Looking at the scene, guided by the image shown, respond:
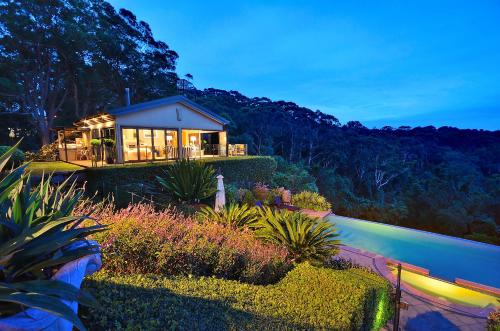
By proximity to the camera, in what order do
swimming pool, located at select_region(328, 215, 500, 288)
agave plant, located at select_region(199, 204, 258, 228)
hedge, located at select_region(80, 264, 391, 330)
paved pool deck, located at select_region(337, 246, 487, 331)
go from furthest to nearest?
1. swimming pool, located at select_region(328, 215, 500, 288)
2. agave plant, located at select_region(199, 204, 258, 228)
3. paved pool deck, located at select_region(337, 246, 487, 331)
4. hedge, located at select_region(80, 264, 391, 330)

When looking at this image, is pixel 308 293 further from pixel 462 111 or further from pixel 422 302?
pixel 462 111

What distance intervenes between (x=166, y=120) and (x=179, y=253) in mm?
13018

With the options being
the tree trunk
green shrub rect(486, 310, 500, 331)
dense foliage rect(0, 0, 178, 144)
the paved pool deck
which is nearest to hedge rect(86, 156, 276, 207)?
the paved pool deck

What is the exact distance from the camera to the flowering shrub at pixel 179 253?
3.54m

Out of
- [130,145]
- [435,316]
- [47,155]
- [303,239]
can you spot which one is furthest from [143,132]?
[435,316]

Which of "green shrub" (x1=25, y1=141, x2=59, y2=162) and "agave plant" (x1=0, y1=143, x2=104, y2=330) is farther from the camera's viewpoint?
"green shrub" (x1=25, y1=141, x2=59, y2=162)

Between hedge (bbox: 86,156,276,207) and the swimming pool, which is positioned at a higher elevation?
hedge (bbox: 86,156,276,207)

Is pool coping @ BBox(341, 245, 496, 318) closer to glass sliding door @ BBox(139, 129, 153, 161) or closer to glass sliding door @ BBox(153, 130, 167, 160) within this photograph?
glass sliding door @ BBox(139, 129, 153, 161)

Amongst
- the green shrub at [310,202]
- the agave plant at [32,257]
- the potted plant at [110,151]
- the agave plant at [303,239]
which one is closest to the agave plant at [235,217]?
the agave plant at [303,239]

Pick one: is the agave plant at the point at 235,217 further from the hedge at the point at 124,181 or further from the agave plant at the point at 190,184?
the hedge at the point at 124,181

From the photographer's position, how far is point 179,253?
3.80 meters

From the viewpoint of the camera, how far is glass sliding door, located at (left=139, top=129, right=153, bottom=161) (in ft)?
47.6

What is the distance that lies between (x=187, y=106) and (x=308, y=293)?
15.0m

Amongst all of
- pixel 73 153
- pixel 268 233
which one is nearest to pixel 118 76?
pixel 73 153
